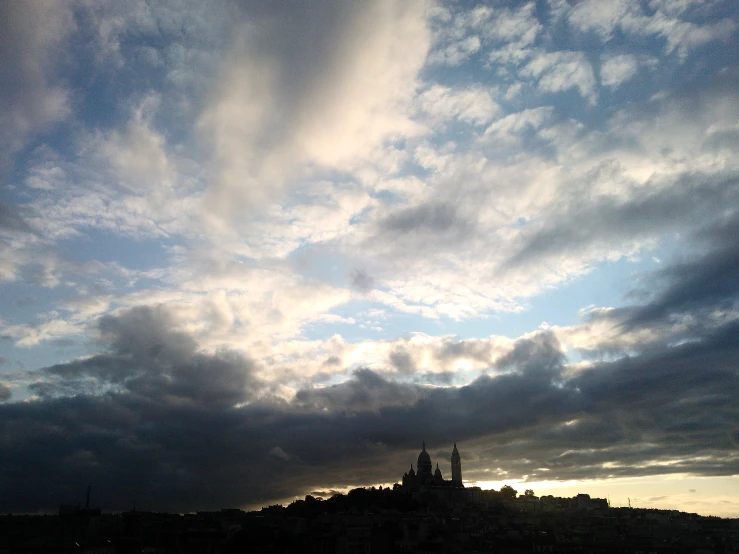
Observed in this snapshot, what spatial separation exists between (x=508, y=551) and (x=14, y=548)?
91997mm

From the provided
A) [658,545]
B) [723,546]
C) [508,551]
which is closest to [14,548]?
[508,551]

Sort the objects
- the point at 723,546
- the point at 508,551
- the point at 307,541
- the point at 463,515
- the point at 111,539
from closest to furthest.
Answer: the point at 508,551
the point at 723,546
the point at 307,541
the point at 111,539
the point at 463,515

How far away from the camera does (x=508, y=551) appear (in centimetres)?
12212

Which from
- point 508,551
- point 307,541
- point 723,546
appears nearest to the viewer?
point 508,551

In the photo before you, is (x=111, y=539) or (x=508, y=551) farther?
(x=111, y=539)

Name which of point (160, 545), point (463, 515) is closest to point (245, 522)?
point (160, 545)

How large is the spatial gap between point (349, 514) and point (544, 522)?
2084 inches

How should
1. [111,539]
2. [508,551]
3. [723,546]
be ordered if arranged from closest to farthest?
[508,551], [723,546], [111,539]

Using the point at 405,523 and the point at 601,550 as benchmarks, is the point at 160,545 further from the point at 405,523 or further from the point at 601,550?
the point at 601,550

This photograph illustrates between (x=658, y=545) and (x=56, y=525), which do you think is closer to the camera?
(x=658, y=545)

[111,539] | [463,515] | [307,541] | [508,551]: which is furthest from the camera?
[463,515]

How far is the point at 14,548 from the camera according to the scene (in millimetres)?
124562

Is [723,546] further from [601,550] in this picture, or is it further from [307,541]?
[307,541]

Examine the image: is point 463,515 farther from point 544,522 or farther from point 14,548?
point 14,548
